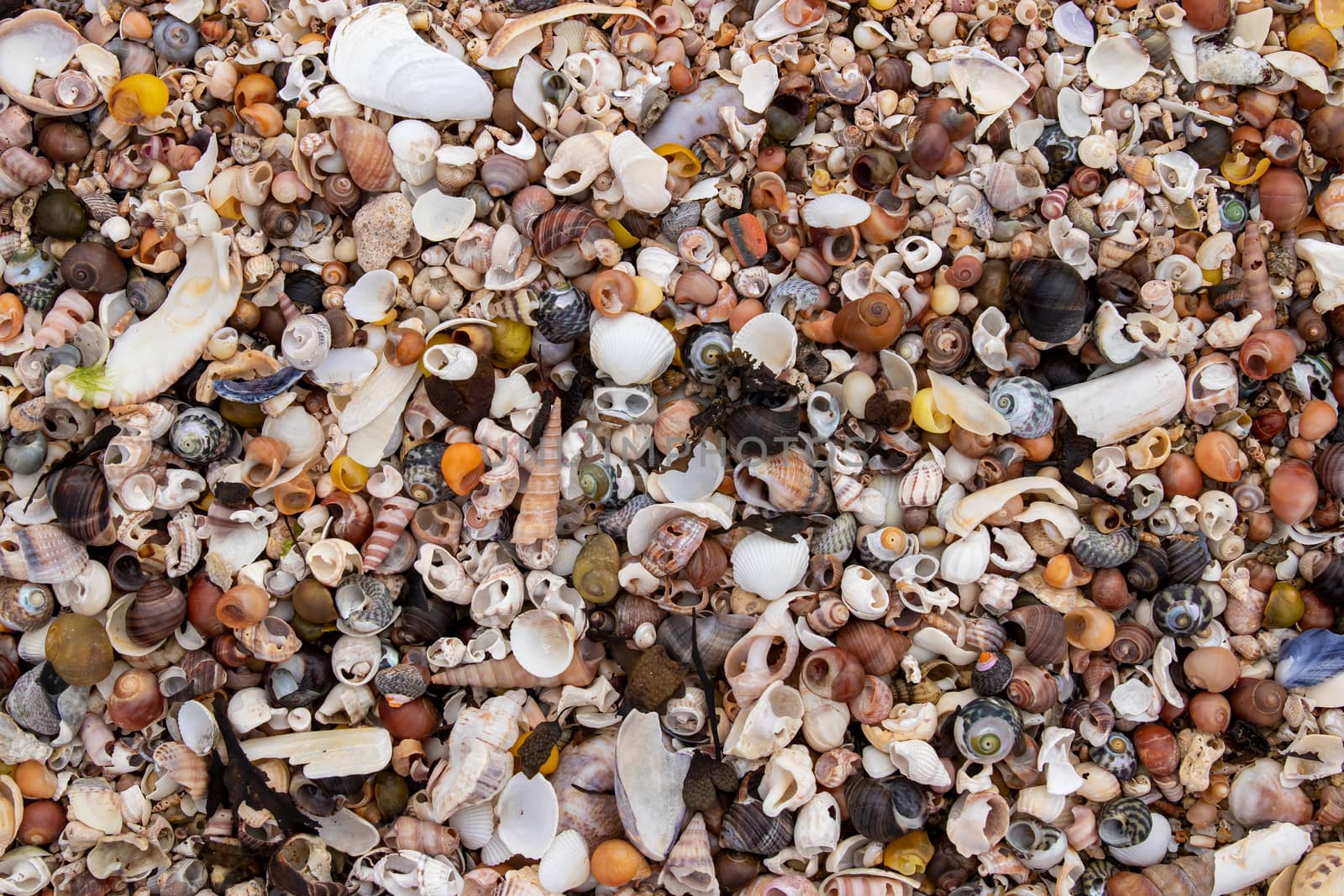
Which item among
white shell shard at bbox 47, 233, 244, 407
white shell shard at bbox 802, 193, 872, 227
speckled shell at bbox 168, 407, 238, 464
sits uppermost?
white shell shard at bbox 802, 193, 872, 227

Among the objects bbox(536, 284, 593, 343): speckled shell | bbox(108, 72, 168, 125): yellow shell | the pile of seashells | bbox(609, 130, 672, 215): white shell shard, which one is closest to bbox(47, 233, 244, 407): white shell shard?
the pile of seashells

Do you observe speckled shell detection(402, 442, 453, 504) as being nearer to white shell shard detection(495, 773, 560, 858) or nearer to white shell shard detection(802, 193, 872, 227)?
white shell shard detection(495, 773, 560, 858)

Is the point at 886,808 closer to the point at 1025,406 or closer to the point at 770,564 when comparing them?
the point at 770,564

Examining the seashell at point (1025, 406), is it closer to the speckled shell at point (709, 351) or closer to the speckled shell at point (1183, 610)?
the speckled shell at point (1183, 610)

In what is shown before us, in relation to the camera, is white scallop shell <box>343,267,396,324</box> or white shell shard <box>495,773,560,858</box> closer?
white shell shard <box>495,773,560,858</box>

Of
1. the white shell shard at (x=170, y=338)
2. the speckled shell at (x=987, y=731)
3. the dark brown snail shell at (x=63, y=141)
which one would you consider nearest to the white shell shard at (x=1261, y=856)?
the speckled shell at (x=987, y=731)

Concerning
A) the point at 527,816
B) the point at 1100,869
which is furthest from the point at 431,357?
the point at 1100,869

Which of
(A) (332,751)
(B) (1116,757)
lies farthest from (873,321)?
(A) (332,751)

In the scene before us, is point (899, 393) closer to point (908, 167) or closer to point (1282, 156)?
point (908, 167)
